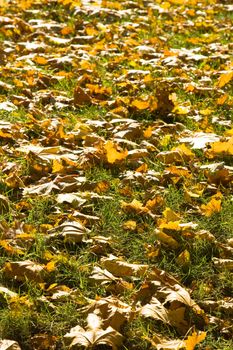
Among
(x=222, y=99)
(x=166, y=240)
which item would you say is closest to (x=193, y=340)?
(x=166, y=240)

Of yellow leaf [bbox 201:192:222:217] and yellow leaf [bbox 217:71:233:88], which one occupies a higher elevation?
yellow leaf [bbox 217:71:233:88]

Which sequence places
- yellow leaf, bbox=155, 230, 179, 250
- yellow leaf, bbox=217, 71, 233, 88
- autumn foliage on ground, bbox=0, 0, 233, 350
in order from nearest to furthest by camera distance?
autumn foliage on ground, bbox=0, 0, 233, 350 → yellow leaf, bbox=155, 230, 179, 250 → yellow leaf, bbox=217, 71, 233, 88

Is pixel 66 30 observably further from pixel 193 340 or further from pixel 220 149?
pixel 193 340

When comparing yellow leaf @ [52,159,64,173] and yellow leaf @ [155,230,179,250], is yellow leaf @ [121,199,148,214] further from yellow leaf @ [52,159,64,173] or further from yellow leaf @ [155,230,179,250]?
yellow leaf @ [52,159,64,173]

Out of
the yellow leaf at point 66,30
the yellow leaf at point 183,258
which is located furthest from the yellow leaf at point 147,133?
the yellow leaf at point 66,30

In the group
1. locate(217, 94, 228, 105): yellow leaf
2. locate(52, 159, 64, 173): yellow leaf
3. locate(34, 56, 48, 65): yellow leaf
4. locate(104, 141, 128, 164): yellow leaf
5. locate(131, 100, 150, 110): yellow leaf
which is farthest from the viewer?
locate(34, 56, 48, 65): yellow leaf

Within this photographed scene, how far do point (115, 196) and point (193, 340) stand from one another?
3.89 feet

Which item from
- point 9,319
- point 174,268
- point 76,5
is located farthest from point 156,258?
point 76,5

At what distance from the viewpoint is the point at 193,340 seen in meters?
2.10

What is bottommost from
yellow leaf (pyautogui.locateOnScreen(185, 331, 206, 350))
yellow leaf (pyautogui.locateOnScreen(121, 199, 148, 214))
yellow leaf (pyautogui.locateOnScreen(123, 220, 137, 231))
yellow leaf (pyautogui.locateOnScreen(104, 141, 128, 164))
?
yellow leaf (pyautogui.locateOnScreen(123, 220, 137, 231))

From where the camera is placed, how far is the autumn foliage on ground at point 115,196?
227cm

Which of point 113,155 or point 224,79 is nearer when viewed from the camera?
point 113,155

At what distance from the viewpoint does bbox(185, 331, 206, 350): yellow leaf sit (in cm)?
209

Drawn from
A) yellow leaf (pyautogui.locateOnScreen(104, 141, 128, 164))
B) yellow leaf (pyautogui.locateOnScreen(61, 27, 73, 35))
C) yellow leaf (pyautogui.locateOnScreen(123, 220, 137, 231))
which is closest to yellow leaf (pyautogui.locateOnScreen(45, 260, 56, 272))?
yellow leaf (pyautogui.locateOnScreen(123, 220, 137, 231))
